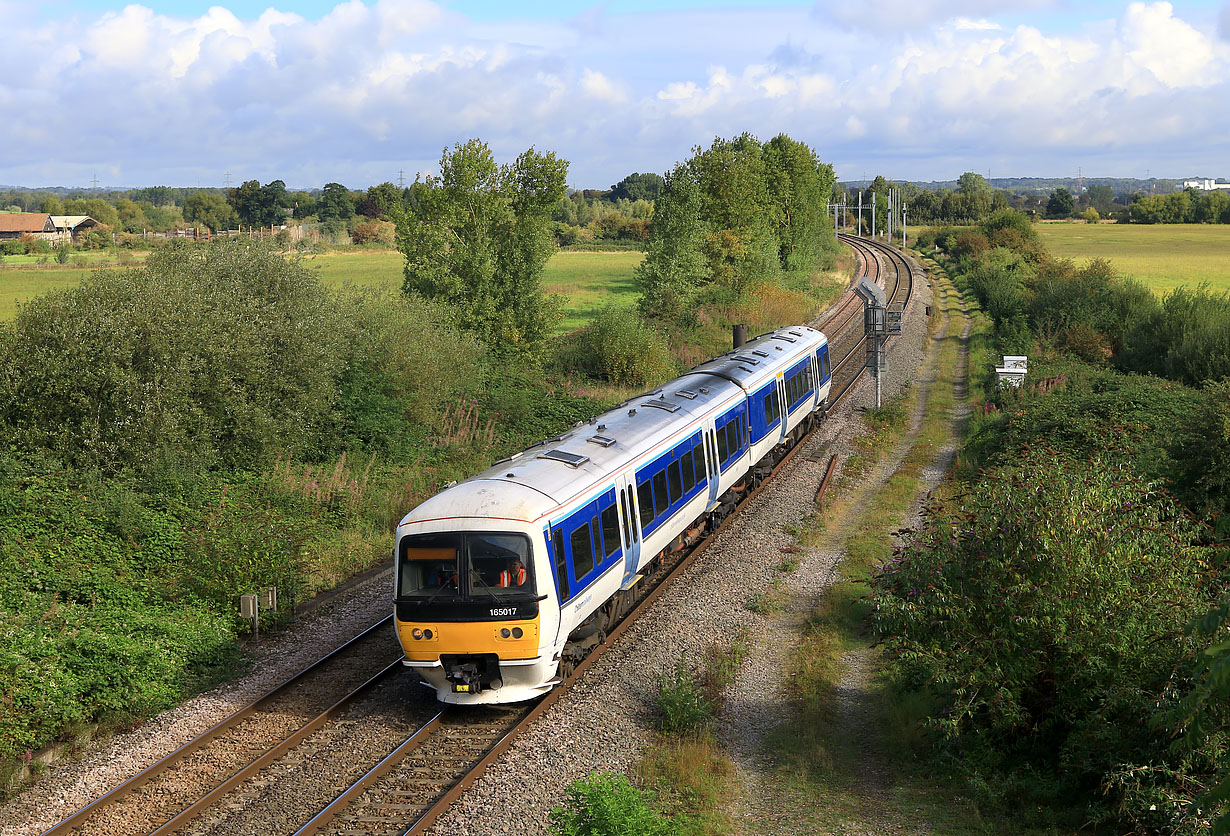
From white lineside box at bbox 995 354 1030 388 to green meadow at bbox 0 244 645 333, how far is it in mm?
15263

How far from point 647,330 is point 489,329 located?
816 centimetres

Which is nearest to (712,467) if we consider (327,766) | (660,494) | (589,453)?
(660,494)

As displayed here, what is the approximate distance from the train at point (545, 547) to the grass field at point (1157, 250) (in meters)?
49.3

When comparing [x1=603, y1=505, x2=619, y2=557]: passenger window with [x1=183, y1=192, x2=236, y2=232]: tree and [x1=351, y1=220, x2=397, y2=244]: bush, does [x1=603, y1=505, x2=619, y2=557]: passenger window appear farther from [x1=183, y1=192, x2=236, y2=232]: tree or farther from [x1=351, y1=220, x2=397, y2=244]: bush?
[x1=183, y1=192, x2=236, y2=232]: tree

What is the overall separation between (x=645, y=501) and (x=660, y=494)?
687mm

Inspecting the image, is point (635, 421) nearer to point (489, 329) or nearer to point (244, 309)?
point (244, 309)

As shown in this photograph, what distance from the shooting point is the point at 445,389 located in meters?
26.1

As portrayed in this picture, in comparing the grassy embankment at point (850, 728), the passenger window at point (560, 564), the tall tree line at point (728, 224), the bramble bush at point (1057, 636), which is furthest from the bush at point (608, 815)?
the tall tree line at point (728, 224)

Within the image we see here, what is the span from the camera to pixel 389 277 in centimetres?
6619

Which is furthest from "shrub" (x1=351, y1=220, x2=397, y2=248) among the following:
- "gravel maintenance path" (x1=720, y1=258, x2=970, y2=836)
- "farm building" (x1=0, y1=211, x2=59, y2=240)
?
"gravel maintenance path" (x1=720, y1=258, x2=970, y2=836)

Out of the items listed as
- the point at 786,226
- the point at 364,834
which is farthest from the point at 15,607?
the point at 786,226

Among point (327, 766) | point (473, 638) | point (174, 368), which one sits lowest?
point (327, 766)

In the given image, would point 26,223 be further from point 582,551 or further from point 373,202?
point 582,551

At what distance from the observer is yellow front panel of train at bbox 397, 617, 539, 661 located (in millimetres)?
11734
